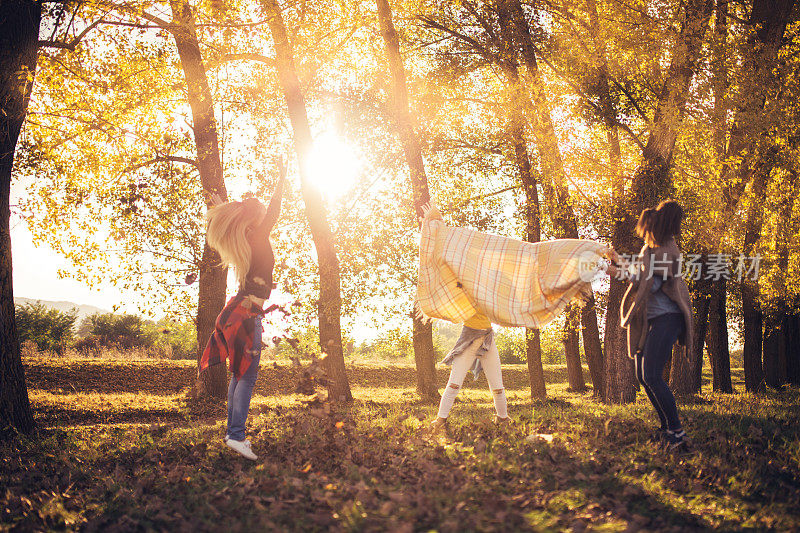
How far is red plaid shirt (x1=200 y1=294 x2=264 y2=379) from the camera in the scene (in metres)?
6.49

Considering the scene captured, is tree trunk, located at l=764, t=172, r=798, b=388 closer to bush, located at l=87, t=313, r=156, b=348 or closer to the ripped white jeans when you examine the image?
the ripped white jeans

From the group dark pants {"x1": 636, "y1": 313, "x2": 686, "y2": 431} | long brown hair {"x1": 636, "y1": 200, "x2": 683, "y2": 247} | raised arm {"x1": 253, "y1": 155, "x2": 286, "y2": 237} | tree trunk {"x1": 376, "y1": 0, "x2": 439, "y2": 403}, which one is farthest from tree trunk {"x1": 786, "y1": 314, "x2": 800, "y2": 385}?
raised arm {"x1": 253, "y1": 155, "x2": 286, "y2": 237}

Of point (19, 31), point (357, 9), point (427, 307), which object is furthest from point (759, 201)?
point (19, 31)

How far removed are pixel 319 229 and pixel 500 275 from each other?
557 centimetres

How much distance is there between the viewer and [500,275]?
7.64 metres

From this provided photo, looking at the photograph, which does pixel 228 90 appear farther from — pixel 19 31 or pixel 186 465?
pixel 186 465

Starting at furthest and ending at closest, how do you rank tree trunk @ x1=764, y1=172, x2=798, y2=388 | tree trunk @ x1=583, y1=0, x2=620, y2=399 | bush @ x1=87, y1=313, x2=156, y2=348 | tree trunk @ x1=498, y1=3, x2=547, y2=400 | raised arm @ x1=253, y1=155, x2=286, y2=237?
bush @ x1=87, y1=313, x2=156, y2=348, tree trunk @ x1=764, y1=172, x2=798, y2=388, tree trunk @ x1=498, y1=3, x2=547, y2=400, tree trunk @ x1=583, y1=0, x2=620, y2=399, raised arm @ x1=253, y1=155, x2=286, y2=237

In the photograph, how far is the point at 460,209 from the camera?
58.7ft

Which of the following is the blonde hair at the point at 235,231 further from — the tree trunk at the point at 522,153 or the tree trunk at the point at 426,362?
the tree trunk at the point at 426,362

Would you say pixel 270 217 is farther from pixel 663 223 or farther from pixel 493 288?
pixel 663 223

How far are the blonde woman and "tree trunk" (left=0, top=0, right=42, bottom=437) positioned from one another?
4.57 m

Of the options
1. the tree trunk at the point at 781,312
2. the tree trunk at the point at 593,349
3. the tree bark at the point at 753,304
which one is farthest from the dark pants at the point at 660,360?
the tree trunk at the point at 781,312

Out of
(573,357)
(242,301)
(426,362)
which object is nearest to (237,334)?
(242,301)

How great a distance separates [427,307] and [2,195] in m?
7.37
